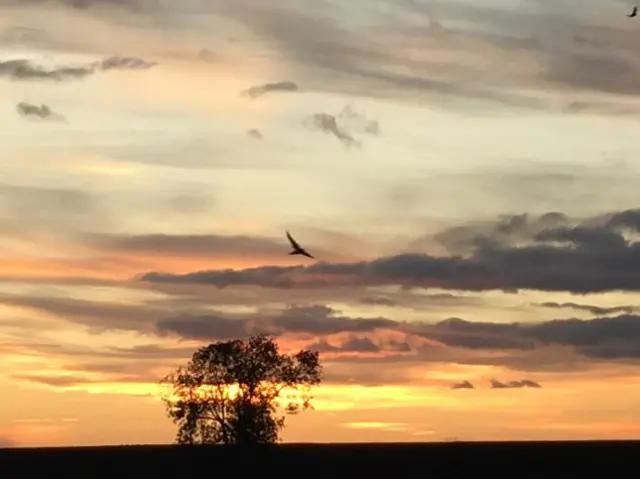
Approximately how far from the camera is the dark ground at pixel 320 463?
139000mm

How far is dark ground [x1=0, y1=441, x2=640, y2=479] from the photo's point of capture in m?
139

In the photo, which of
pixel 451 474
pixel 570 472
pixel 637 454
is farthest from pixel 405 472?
pixel 637 454

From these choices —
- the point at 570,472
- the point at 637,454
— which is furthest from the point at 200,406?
the point at 637,454

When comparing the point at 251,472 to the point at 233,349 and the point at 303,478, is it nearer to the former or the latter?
the point at 303,478

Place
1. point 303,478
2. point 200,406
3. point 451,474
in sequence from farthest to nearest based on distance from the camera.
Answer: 1. point 200,406
2. point 451,474
3. point 303,478

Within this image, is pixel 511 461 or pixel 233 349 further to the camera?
pixel 511 461

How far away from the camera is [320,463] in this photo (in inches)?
6161

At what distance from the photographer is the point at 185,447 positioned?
6083 inches

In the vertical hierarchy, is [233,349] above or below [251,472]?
above

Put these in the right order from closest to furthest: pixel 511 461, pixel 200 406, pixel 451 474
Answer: pixel 451 474 < pixel 200 406 < pixel 511 461

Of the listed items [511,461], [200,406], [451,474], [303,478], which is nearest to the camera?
[303,478]

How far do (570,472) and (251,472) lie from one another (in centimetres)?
3055

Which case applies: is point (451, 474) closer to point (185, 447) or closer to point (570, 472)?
point (570, 472)

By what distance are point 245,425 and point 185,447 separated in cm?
892
